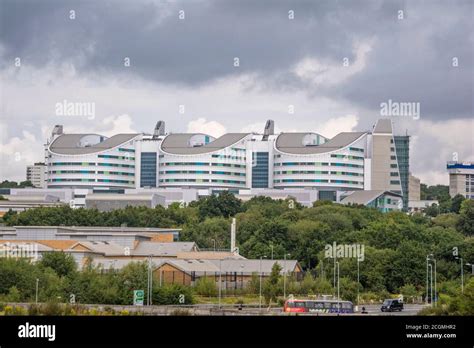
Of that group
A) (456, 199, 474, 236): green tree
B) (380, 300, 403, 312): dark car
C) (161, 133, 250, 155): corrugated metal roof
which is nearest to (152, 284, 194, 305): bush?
(380, 300, 403, 312): dark car

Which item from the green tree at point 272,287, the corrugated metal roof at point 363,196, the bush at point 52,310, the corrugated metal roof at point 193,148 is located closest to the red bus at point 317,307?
the green tree at point 272,287

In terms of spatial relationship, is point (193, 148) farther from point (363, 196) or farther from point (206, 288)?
point (206, 288)

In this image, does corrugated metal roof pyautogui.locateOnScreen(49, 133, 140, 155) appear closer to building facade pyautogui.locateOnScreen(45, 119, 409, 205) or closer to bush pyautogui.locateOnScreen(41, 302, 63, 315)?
building facade pyautogui.locateOnScreen(45, 119, 409, 205)

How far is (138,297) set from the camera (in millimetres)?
54875

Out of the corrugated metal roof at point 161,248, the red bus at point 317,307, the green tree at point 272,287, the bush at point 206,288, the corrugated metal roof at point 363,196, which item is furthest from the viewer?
the corrugated metal roof at point 363,196

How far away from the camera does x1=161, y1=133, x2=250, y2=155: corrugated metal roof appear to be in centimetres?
16675

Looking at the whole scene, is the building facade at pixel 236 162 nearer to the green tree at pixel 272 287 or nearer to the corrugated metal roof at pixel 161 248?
the corrugated metal roof at pixel 161 248

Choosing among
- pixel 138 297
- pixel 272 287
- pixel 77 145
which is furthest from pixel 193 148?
pixel 138 297

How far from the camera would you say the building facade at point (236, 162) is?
547ft

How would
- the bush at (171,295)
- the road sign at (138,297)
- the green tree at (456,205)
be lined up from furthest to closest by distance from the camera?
the green tree at (456,205)
the bush at (171,295)
the road sign at (138,297)

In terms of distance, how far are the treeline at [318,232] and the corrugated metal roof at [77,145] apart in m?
43.3

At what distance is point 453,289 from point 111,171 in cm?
10874

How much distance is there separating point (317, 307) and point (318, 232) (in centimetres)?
3360
